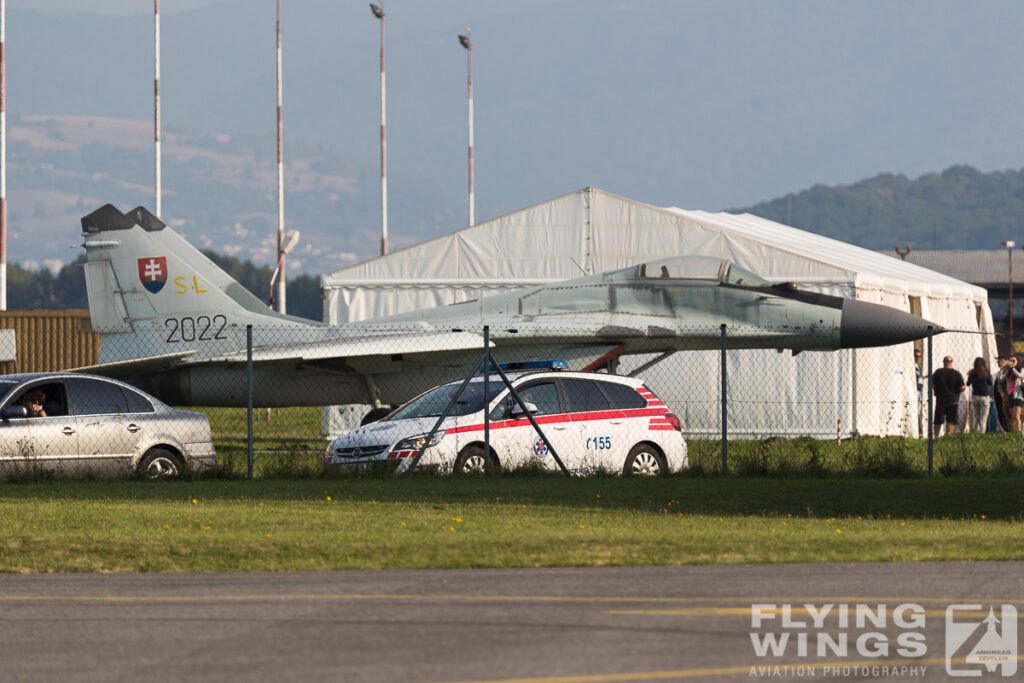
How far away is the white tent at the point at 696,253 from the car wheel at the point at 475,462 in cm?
1029

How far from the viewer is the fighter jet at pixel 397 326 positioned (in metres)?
22.6

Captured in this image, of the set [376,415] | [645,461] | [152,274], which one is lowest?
[645,461]

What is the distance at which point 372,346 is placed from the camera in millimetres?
23453

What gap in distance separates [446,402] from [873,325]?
312 inches

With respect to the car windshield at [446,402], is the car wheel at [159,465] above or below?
below

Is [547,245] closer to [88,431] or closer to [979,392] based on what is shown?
[979,392]

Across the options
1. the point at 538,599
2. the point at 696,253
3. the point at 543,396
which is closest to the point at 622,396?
the point at 543,396

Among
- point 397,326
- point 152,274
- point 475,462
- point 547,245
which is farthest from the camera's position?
point 547,245

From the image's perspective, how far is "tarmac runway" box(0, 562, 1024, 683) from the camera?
6926mm

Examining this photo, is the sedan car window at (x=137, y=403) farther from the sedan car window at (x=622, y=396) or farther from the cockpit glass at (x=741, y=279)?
the cockpit glass at (x=741, y=279)

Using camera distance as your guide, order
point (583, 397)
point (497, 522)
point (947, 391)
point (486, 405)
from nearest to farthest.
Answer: point (497, 522) < point (486, 405) < point (583, 397) < point (947, 391)

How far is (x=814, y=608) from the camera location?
848 cm

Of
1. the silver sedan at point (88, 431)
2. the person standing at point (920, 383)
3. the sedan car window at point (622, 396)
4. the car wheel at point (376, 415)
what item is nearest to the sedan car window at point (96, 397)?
the silver sedan at point (88, 431)

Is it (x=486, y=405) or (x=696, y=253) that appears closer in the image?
(x=486, y=405)
